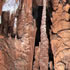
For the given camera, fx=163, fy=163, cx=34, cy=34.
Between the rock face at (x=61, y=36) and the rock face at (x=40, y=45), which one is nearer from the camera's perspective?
the rock face at (x=61, y=36)

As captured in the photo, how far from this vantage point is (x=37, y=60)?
573 cm

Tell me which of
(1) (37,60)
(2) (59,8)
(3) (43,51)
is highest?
(2) (59,8)

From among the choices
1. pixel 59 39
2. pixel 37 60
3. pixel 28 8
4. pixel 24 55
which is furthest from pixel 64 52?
pixel 28 8

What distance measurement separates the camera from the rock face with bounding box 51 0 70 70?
196 inches

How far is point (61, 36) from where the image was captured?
5277 mm

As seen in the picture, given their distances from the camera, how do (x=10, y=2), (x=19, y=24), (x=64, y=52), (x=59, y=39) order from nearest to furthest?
(x=64, y=52) → (x=59, y=39) → (x=19, y=24) → (x=10, y=2)

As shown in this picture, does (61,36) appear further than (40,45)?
No

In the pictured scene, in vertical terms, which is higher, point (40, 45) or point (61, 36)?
point (61, 36)

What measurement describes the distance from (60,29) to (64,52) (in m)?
0.82

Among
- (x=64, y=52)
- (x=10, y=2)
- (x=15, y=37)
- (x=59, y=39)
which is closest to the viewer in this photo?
(x=64, y=52)

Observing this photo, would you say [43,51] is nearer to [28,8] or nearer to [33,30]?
[33,30]

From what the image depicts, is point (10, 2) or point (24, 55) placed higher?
point (10, 2)

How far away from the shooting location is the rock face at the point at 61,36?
16.3 feet

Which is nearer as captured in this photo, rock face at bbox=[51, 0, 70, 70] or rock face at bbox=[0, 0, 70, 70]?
rock face at bbox=[51, 0, 70, 70]
